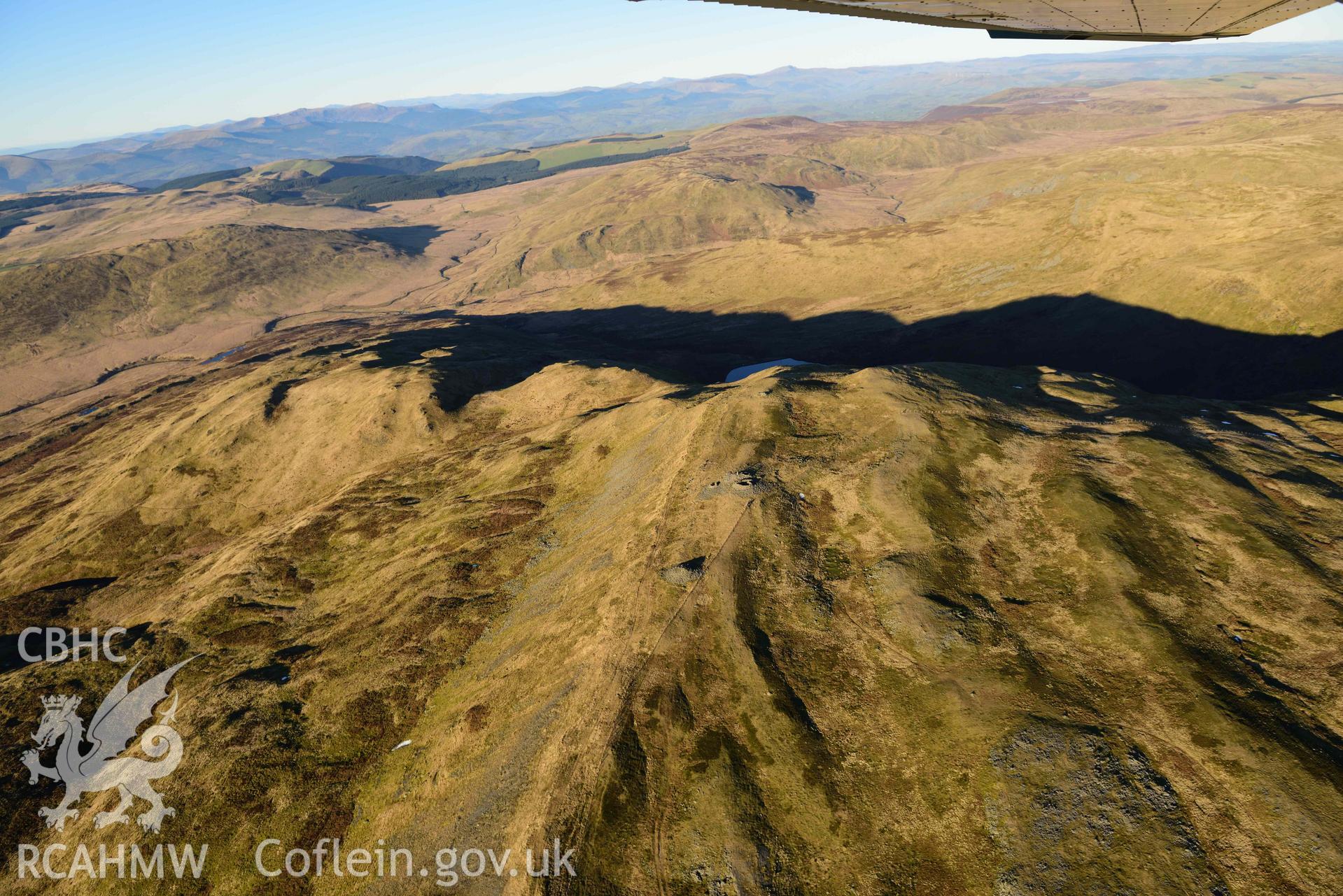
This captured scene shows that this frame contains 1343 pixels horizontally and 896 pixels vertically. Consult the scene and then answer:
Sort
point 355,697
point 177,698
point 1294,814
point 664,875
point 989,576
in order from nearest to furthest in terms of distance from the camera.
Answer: point 1294,814, point 664,875, point 989,576, point 355,697, point 177,698

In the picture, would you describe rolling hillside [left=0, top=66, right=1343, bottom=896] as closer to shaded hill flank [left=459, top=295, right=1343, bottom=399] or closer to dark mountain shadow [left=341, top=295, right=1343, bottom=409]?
shaded hill flank [left=459, top=295, right=1343, bottom=399]

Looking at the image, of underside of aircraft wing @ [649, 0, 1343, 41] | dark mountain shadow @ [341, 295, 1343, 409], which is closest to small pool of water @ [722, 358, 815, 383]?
dark mountain shadow @ [341, 295, 1343, 409]

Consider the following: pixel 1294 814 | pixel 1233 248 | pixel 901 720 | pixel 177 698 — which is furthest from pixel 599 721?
pixel 1233 248

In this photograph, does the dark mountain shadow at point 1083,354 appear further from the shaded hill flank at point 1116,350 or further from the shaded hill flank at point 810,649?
the shaded hill flank at point 810,649

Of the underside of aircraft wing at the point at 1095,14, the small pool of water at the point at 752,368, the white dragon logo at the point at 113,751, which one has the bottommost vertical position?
the white dragon logo at the point at 113,751

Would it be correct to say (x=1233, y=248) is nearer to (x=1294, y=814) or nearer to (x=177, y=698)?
(x=1294, y=814)

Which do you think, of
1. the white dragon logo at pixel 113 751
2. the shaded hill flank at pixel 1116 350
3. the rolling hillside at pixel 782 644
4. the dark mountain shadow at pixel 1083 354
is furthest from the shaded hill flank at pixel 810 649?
the dark mountain shadow at pixel 1083 354
